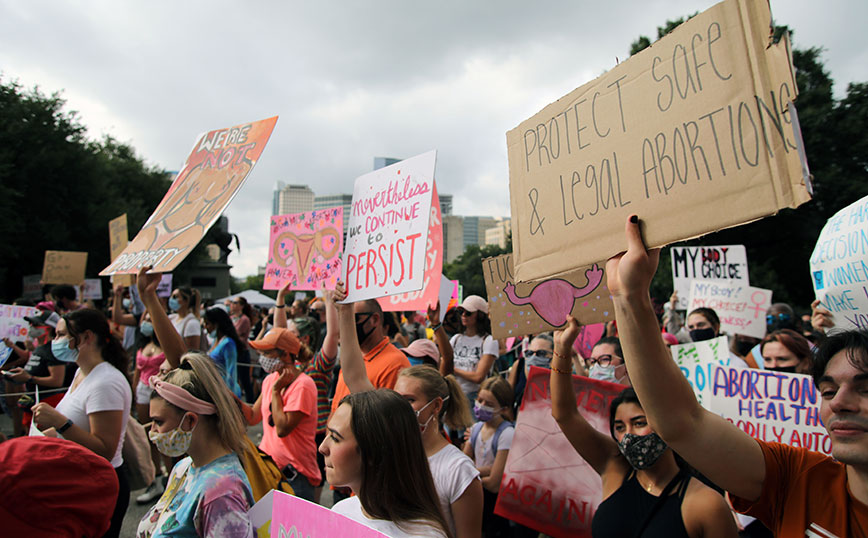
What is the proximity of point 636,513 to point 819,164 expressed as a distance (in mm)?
25607

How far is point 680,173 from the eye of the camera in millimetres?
1525

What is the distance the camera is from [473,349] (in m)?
6.14

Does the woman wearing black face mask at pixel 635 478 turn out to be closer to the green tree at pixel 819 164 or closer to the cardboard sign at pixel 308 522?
the cardboard sign at pixel 308 522

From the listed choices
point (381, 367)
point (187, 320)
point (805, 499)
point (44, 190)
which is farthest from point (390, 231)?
point (44, 190)

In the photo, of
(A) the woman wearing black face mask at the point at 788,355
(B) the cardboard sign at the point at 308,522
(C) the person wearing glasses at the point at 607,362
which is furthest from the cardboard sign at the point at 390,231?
(A) the woman wearing black face mask at the point at 788,355

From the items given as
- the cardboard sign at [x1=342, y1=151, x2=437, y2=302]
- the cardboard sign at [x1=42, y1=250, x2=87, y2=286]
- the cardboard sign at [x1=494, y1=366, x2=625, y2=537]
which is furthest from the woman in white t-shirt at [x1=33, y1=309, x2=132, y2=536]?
the cardboard sign at [x1=42, y1=250, x2=87, y2=286]

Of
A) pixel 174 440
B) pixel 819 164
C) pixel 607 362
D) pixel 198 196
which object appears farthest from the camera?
pixel 819 164

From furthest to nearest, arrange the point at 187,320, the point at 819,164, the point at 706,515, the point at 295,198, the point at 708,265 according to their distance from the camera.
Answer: the point at 295,198, the point at 819,164, the point at 708,265, the point at 187,320, the point at 706,515

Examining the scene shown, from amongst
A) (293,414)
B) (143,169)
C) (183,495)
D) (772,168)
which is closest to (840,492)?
(772,168)

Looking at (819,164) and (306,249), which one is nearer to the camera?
(306,249)

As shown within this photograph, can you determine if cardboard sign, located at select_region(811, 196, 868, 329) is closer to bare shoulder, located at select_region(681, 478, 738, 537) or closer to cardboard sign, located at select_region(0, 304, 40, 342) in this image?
bare shoulder, located at select_region(681, 478, 738, 537)

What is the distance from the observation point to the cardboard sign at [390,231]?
9.77 ft

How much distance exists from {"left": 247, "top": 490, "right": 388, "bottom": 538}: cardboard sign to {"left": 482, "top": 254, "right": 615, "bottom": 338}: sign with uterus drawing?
1.72 metres

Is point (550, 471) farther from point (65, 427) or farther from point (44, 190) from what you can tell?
point (44, 190)
